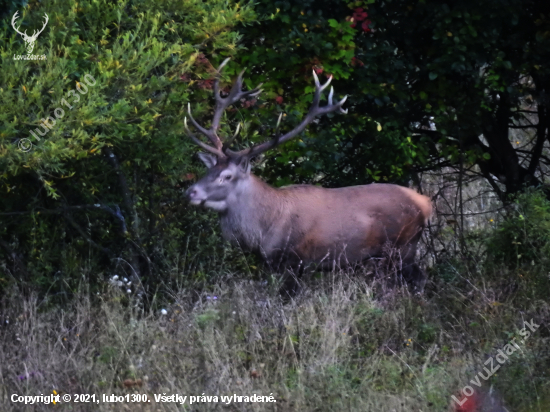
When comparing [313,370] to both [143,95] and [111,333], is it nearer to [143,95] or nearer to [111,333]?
[111,333]

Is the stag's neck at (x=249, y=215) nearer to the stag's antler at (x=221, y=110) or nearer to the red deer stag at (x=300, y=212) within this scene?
the red deer stag at (x=300, y=212)

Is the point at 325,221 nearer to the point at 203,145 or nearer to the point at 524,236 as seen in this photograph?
the point at 203,145

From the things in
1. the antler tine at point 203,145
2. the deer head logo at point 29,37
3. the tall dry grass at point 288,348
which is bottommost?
the tall dry grass at point 288,348

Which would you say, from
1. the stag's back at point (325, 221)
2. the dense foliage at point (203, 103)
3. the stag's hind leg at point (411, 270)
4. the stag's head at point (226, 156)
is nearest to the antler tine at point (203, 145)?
the stag's head at point (226, 156)

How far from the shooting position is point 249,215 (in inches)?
314

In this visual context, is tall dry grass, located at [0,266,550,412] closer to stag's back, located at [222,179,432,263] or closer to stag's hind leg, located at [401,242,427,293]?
stag's back, located at [222,179,432,263]

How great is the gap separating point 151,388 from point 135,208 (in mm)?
2919

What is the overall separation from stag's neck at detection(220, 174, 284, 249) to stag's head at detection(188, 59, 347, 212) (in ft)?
0.22

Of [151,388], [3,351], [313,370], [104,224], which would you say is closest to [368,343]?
[313,370]

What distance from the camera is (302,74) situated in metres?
8.34

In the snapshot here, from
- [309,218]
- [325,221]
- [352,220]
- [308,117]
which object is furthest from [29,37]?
[352,220]

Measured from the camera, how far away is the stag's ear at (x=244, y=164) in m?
7.89

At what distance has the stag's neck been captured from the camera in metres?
7.93

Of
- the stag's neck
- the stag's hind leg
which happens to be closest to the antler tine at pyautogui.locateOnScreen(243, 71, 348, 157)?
the stag's neck
